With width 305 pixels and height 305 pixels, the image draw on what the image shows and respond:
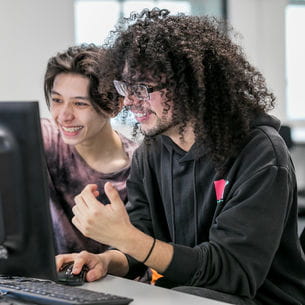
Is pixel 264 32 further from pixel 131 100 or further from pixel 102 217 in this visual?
pixel 102 217

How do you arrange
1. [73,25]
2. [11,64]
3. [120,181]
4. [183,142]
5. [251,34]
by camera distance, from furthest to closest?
[251,34] → [73,25] → [11,64] → [120,181] → [183,142]

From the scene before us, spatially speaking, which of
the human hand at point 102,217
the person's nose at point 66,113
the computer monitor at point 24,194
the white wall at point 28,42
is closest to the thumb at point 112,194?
the human hand at point 102,217

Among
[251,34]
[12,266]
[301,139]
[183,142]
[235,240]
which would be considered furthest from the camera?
[251,34]

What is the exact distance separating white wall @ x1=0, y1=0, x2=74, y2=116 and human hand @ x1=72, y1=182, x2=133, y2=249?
266 centimetres

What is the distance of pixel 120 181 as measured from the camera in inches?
83.4

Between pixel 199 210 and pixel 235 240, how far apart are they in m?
0.21

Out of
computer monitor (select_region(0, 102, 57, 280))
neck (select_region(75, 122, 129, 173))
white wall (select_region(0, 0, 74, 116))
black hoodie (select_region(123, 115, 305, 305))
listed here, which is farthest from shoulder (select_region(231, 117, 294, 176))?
white wall (select_region(0, 0, 74, 116))

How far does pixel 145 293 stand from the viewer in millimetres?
1306

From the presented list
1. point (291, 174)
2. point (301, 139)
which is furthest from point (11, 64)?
point (291, 174)

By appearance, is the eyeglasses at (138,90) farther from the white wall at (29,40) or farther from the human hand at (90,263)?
the white wall at (29,40)

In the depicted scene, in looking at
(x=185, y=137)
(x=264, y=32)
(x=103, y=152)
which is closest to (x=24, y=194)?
(x=185, y=137)

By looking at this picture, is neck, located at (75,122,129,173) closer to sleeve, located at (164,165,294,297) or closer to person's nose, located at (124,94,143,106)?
person's nose, located at (124,94,143,106)

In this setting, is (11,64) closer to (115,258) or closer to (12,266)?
(115,258)

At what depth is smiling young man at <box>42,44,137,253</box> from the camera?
208 centimetres
